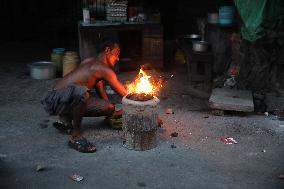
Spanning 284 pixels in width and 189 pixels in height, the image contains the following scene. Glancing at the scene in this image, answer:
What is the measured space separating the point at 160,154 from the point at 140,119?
24.2 inches

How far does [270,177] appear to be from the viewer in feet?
19.5

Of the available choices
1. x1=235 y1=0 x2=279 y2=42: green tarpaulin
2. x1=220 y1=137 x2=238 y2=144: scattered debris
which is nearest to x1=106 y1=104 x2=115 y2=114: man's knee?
x1=220 y1=137 x2=238 y2=144: scattered debris

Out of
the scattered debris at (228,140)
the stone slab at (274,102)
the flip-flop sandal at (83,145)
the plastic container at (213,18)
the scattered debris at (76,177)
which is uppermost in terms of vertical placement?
the plastic container at (213,18)

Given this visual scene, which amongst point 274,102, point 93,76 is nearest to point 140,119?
point 93,76

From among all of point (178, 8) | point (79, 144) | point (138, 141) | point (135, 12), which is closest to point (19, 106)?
point (79, 144)

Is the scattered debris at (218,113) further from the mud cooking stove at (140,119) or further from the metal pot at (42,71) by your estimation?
the metal pot at (42,71)

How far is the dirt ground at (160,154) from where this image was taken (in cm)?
582

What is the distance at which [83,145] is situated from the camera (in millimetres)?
6672

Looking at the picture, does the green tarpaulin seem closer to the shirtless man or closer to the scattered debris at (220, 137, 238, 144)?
the scattered debris at (220, 137, 238, 144)

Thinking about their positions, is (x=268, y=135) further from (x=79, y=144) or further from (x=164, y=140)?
(x=79, y=144)

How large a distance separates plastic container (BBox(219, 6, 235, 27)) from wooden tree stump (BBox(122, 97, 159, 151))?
4204 mm

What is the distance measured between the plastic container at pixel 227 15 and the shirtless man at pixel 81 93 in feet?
12.9

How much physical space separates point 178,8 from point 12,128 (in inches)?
360

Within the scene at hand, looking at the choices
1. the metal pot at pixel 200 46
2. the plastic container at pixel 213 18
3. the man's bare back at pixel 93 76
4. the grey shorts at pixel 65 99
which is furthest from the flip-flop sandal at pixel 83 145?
the plastic container at pixel 213 18
